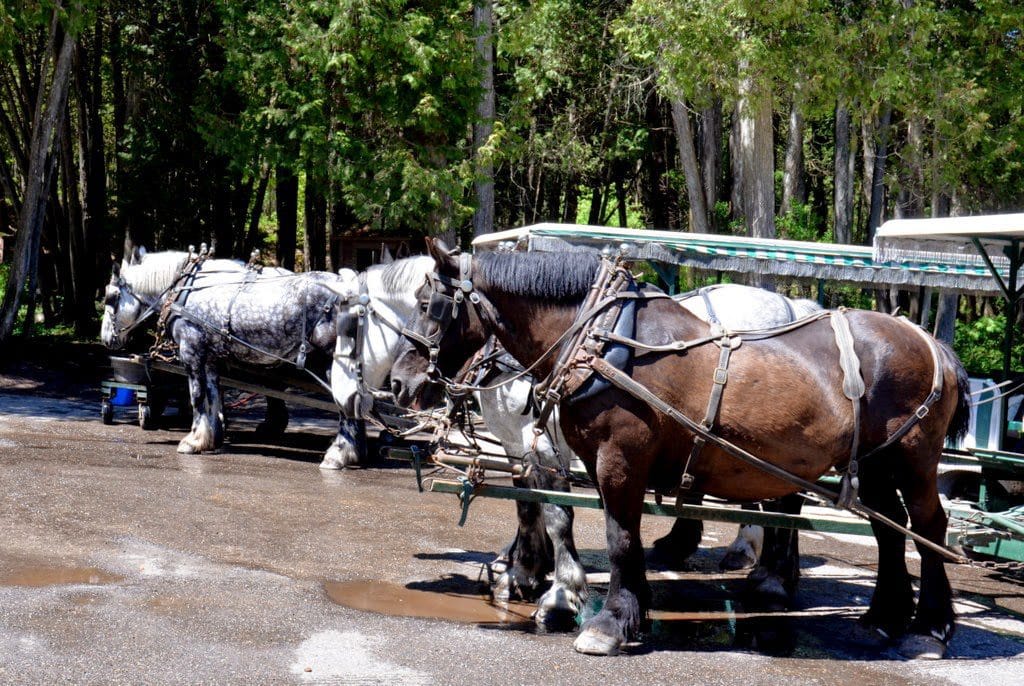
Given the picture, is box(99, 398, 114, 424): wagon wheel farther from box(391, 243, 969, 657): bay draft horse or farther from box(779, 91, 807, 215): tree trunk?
box(779, 91, 807, 215): tree trunk

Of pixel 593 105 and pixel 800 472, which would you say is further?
pixel 593 105

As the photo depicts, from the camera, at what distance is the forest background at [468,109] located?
1546cm

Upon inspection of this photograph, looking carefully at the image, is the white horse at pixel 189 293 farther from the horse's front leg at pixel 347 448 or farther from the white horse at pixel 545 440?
the white horse at pixel 545 440

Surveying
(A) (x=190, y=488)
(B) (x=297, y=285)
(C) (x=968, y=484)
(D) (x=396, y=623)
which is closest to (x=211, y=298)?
(B) (x=297, y=285)

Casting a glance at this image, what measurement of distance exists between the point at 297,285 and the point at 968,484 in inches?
278

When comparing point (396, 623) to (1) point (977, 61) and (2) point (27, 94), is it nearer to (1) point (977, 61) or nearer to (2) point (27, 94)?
(1) point (977, 61)

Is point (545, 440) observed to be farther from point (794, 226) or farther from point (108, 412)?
point (794, 226)

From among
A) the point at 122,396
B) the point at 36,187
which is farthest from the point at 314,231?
the point at 122,396

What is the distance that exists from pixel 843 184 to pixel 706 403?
16658 mm

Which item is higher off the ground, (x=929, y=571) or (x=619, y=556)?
(x=619, y=556)

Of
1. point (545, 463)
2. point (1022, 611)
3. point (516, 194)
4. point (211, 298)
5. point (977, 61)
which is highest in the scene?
point (977, 61)

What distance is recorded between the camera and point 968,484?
8.82 metres

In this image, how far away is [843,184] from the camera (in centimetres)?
2108

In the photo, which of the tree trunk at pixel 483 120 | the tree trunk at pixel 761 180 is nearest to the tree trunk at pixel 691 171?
the tree trunk at pixel 761 180
